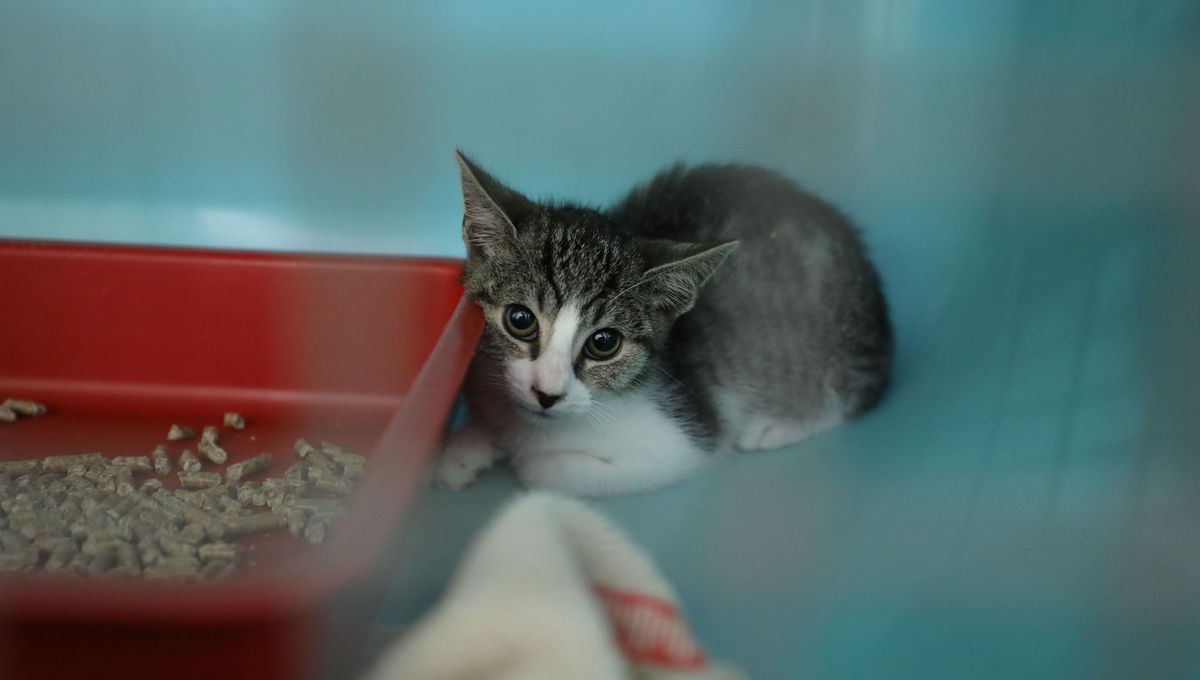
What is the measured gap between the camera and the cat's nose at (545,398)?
121 centimetres

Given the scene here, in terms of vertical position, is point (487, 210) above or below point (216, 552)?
above

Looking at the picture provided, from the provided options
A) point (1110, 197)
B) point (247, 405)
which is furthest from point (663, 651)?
point (1110, 197)

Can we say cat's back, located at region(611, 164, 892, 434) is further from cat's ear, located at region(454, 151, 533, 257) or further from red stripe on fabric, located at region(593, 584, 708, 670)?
red stripe on fabric, located at region(593, 584, 708, 670)

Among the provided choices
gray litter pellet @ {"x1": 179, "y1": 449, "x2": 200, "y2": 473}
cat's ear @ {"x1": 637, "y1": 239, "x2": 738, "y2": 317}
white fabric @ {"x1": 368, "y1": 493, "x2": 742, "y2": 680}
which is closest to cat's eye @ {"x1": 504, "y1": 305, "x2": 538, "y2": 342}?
cat's ear @ {"x1": 637, "y1": 239, "x2": 738, "y2": 317}

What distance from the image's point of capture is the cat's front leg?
120 centimetres

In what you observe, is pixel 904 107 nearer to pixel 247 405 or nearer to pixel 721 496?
pixel 721 496

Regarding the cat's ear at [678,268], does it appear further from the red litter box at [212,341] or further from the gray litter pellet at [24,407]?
the gray litter pellet at [24,407]

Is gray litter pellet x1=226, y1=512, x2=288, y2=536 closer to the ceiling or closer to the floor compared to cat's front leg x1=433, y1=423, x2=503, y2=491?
closer to the floor

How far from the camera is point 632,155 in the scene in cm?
162

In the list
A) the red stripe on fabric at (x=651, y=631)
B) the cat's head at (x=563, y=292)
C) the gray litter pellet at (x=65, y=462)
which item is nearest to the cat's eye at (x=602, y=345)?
the cat's head at (x=563, y=292)

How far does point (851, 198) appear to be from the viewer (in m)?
1.50

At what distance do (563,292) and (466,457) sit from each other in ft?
0.91

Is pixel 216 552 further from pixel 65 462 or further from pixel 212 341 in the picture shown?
→ pixel 212 341

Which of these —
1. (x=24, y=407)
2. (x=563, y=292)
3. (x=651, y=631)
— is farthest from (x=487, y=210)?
(x=24, y=407)
